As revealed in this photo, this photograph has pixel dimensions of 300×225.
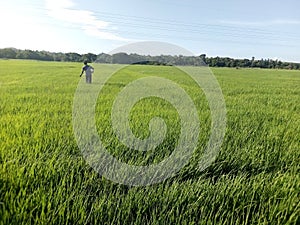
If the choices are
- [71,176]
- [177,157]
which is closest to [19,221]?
[71,176]

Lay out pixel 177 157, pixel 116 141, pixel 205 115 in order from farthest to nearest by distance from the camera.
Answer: pixel 205 115 → pixel 116 141 → pixel 177 157

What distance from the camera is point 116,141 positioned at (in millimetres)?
3086

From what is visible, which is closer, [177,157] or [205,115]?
[177,157]

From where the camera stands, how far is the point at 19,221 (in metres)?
1.60

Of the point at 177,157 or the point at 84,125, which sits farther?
the point at 84,125

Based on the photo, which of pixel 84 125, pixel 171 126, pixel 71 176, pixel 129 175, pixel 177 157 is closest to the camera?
pixel 71 176

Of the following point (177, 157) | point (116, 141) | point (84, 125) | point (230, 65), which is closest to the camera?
point (177, 157)

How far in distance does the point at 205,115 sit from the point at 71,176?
3.35 meters

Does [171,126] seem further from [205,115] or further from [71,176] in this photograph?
[71,176]

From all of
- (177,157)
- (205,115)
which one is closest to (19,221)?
(177,157)

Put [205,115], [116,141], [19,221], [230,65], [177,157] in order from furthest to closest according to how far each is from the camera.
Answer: [230,65] < [205,115] < [116,141] < [177,157] < [19,221]

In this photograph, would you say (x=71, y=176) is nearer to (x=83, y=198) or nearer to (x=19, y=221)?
(x=83, y=198)

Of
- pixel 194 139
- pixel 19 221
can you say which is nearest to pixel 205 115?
pixel 194 139

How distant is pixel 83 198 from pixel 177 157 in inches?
43.5
